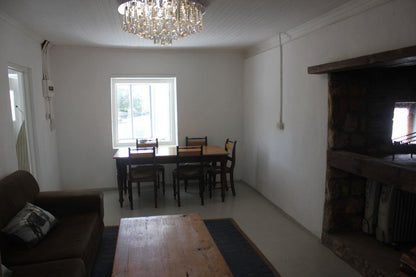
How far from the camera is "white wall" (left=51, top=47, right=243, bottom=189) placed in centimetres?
473

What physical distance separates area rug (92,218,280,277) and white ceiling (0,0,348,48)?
2.29 m

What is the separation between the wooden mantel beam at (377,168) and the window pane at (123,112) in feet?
11.5

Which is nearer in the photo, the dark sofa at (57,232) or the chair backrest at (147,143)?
the dark sofa at (57,232)

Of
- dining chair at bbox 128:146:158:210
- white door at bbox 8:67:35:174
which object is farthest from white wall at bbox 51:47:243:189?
white door at bbox 8:67:35:174

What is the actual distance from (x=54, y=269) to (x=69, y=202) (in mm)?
1056

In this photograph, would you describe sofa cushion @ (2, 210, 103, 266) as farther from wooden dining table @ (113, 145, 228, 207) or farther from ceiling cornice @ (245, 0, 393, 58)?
ceiling cornice @ (245, 0, 393, 58)

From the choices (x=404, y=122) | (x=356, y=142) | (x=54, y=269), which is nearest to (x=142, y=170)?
(x=54, y=269)

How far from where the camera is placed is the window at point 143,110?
5.08m

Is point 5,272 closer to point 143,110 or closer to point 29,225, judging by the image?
point 29,225

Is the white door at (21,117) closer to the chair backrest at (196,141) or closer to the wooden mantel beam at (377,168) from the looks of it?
the chair backrest at (196,141)

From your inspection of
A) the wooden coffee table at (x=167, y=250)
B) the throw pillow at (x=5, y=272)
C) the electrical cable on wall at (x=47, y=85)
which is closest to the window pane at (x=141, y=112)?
the electrical cable on wall at (x=47, y=85)

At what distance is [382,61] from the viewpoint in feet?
6.86

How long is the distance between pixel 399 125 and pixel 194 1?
2072 mm

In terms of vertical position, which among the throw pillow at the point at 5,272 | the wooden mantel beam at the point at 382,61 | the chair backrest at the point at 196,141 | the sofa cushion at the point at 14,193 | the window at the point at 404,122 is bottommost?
the throw pillow at the point at 5,272
